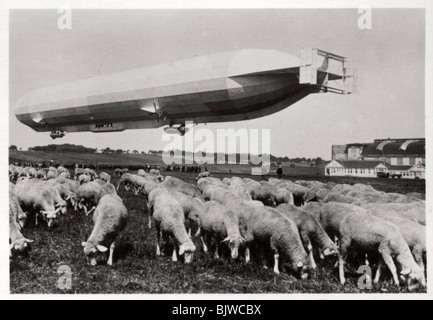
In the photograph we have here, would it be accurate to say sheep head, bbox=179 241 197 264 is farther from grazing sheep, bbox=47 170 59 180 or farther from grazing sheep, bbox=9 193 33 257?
grazing sheep, bbox=47 170 59 180

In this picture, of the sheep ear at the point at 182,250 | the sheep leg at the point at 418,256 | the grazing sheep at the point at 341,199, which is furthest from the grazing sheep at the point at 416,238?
the sheep ear at the point at 182,250

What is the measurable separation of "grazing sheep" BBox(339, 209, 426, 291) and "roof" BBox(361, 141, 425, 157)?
271 centimetres

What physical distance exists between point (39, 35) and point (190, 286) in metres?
6.69

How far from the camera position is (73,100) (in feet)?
52.7

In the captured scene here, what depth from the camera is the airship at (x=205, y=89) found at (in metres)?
10.5

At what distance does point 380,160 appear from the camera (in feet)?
58.0

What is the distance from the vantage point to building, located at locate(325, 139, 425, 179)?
12.4 meters

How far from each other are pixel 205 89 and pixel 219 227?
439cm

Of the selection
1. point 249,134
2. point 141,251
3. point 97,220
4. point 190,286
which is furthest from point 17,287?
point 249,134

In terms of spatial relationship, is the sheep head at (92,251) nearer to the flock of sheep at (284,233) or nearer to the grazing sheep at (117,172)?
the flock of sheep at (284,233)

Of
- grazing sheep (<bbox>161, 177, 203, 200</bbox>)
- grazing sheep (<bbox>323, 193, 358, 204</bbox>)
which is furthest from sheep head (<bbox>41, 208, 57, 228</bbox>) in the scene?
grazing sheep (<bbox>323, 193, 358, 204</bbox>)

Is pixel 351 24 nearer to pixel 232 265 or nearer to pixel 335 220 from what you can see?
pixel 335 220

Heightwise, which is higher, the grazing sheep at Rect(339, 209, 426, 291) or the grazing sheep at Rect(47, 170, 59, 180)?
the grazing sheep at Rect(47, 170, 59, 180)

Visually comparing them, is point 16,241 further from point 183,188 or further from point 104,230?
point 183,188
